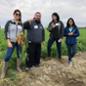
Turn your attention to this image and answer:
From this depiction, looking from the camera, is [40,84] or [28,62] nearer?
[40,84]

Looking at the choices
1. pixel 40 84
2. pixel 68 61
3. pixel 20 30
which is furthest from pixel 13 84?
pixel 68 61

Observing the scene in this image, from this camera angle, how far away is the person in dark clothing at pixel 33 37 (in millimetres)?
13438

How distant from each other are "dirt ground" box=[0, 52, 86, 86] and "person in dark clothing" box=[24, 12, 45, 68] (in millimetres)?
392

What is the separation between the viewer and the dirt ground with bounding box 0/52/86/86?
12.2 meters

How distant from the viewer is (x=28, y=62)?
1368 cm

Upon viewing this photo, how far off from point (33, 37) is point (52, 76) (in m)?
1.44

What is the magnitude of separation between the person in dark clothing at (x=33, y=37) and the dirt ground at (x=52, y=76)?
39 centimetres

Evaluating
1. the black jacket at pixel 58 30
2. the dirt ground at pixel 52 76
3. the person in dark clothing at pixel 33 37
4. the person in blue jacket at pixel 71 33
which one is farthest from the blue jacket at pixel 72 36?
the person in dark clothing at pixel 33 37

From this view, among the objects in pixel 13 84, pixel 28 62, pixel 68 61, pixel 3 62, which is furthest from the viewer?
pixel 68 61

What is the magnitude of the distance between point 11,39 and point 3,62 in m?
0.78

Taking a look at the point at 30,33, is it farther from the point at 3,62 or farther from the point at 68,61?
the point at 68,61

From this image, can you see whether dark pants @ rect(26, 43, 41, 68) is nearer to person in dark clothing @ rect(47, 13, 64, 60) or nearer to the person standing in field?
the person standing in field

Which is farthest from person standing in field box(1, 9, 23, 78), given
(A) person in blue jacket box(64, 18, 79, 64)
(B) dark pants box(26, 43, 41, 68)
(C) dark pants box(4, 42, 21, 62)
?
(A) person in blue jacket box(64, 18, 79, 64)

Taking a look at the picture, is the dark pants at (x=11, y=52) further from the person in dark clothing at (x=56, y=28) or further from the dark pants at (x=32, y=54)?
the person in dark clothing at (x=56, y=28)
